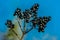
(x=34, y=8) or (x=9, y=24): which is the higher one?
(x=9, y=24)

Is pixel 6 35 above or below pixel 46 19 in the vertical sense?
above

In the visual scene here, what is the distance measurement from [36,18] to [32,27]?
315 millimetres

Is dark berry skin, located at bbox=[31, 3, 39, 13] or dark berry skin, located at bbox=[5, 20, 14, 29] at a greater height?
dark berry skin, located at bbox=[5, 20, 14, 29]

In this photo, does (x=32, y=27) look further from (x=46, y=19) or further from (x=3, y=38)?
(x=3, y=38)

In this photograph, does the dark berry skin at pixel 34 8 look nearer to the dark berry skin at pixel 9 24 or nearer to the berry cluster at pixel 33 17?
the berry cluster at pixel 33 17

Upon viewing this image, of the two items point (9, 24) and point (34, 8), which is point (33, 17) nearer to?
point (34, 8)

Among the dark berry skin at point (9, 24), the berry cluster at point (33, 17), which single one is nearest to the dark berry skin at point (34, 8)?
the berry cluster at point (33, 17)

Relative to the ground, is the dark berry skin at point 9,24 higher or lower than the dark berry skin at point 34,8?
higher

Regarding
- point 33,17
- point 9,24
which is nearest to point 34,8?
point 33,17

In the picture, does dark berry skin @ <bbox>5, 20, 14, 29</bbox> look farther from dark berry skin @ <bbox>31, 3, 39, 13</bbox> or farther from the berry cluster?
dark berry skin @ <bbox>31, 3, 39, 13</bbox>

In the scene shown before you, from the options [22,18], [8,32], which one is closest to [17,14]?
[22,18]

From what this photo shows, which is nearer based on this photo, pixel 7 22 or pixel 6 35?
pixel 7 22

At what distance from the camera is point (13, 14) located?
966 cm

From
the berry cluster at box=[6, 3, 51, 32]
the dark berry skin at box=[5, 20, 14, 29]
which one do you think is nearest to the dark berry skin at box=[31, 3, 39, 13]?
the berry cluster at box=[6, 3, 51, 32]
